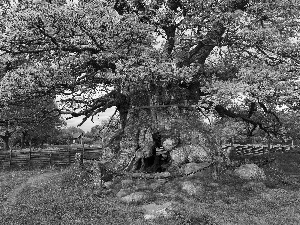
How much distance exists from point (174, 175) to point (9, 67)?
41.5 feet

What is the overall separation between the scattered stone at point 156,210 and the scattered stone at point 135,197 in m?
0.69

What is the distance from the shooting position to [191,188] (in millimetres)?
16531

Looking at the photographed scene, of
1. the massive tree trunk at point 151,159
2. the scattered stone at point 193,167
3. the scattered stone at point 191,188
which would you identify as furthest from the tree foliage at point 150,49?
the scattered stone at point 191,188

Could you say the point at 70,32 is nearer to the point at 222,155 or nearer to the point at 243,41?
the point at 243,41

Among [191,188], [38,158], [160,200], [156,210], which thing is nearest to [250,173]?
[191,188]

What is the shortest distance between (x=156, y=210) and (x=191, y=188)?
3015 millimetres

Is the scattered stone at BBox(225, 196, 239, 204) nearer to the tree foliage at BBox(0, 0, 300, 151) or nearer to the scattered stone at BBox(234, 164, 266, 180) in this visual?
the scattered stone at BBox(234, 164, 266, 180)

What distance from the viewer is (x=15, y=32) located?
56.3 ft

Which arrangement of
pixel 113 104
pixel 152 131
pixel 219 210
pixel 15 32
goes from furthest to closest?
pixel 113 104
pixel 152 131
pixel 15 32
pixel 219 210

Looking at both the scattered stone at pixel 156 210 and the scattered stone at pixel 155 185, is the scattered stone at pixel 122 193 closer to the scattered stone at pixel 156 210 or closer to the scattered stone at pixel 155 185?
the scattered stone at pixel 155 185

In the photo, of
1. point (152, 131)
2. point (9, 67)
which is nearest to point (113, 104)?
point (152, 131)

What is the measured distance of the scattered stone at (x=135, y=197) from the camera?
15512 millimetres

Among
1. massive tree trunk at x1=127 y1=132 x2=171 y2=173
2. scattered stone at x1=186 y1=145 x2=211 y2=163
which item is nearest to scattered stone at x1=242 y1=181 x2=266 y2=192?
scattered stone at x1=186 y1=145 x2=211 y2=163

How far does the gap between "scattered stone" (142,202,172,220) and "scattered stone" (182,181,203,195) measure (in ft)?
6.42
